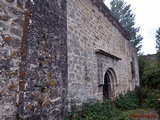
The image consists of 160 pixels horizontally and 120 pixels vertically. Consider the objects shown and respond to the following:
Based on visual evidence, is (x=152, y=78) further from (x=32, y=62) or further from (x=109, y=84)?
(x=32, y=62)

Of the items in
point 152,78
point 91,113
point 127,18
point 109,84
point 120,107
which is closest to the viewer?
point 91,113

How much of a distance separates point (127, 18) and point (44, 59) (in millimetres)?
21249

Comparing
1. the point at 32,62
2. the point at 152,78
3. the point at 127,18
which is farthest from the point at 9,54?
the point at 127,18

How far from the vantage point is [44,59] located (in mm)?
2713

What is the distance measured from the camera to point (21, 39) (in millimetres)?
2369

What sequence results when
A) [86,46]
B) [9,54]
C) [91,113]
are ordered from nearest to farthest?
1. [9,54]
2. [91,113]
3. [86,46]

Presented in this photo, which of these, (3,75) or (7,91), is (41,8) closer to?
(3,75)

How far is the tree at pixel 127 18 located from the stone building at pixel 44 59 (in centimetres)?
1759

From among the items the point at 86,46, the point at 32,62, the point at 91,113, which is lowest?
the point at 91,113

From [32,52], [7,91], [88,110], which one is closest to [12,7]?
[32,52]

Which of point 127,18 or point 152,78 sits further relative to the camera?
point 127,18

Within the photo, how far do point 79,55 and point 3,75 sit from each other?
2610 millimetres

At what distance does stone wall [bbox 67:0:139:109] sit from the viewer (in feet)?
13.2

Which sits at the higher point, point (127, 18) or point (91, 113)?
point (127, 18)
